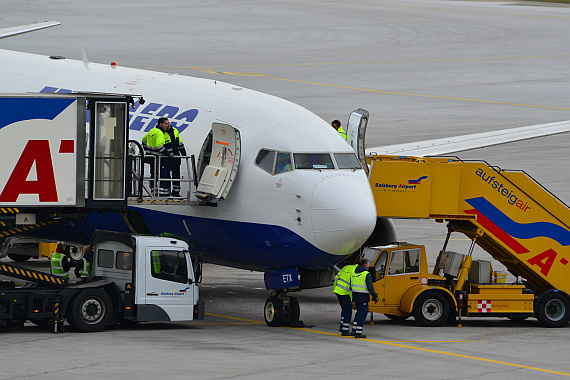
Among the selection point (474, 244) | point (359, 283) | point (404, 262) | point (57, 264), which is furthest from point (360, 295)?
point (57, 264)

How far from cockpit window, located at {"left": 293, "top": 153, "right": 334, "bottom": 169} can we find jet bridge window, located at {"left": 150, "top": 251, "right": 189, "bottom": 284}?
12.2 ft

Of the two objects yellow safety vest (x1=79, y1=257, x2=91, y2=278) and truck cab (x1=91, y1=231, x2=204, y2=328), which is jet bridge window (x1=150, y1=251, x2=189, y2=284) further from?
yellow safety vest (x1=79, y1=257, x2=91, y2=278)

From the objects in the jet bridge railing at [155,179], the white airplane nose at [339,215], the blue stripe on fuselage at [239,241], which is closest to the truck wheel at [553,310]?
the white airplane nose at [339,215]

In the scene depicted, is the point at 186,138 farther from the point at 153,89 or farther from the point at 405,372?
the point at 405,372

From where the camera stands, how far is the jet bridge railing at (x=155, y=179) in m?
24.8

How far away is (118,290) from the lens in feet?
77.3

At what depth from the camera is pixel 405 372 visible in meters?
18.8

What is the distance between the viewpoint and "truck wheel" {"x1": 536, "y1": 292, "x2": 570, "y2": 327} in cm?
2619

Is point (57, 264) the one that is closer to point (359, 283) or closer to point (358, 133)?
point (358, 133)

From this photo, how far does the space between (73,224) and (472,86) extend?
1872 inches

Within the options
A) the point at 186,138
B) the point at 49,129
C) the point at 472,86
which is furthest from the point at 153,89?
the point at 472,86

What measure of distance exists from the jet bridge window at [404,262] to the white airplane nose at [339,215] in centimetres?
240

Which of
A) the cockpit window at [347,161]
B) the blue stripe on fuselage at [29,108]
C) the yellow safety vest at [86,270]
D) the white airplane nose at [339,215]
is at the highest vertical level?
the blue stripe on fuselage at [29,108]

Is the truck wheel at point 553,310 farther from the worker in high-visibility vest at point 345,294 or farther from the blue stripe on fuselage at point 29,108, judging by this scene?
the blue stripe on fuselage at point 29,108
